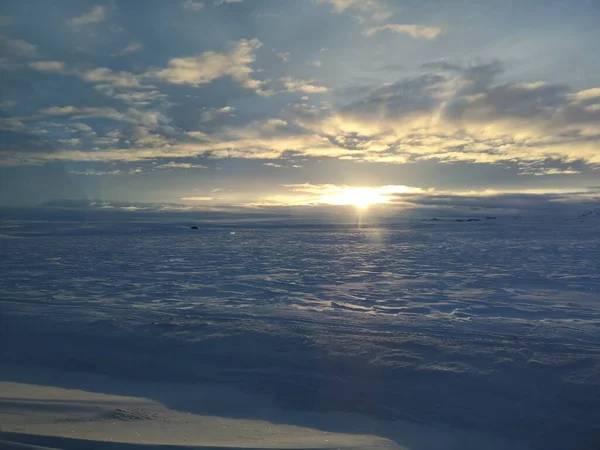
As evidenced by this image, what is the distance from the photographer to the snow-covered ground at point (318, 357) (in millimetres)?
5254

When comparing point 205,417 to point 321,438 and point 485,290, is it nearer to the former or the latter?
point 321,438

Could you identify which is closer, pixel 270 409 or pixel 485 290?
pixel 270 409

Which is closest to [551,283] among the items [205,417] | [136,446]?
[205,417]

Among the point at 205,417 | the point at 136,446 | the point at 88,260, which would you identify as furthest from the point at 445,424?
the point at 88,260

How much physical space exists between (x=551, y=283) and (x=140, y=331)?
11.6 meters

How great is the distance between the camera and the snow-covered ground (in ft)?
17.2

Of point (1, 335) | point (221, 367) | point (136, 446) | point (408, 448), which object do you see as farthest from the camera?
point (1, 335)

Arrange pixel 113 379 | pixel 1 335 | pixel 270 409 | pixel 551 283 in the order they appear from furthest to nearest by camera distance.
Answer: pixel 551 283 → pixel 1 335 → pixel 113 379 → pixel 270 409

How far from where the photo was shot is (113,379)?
21.6ft

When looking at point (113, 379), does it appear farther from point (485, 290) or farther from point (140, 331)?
point (485, 290)

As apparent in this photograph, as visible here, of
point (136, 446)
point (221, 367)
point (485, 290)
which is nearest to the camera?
point (136, 446)

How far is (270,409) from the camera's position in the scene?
5.74 m

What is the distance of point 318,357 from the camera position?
7488 millimetres

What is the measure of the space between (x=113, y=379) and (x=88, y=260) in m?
14.9
